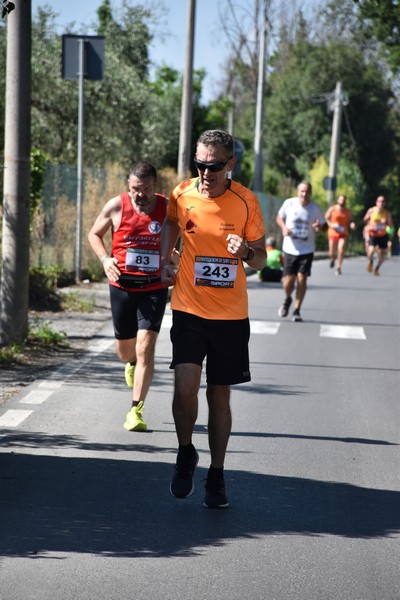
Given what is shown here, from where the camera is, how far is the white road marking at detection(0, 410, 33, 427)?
814cm

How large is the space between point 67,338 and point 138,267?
496cm

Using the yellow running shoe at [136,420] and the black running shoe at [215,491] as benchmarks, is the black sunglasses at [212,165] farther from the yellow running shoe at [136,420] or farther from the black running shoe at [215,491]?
the yellow running shoe at [136,420]

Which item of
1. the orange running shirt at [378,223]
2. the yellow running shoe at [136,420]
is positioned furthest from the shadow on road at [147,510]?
the orange running shirt at [378,223]

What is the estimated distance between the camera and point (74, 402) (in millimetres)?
9141

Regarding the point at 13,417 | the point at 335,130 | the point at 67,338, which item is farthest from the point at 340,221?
the point at 335,130

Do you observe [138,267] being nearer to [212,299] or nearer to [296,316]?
[212,299]

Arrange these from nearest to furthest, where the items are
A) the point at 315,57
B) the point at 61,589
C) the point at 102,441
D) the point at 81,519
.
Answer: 1. the point at 61,589
2. the point at 81,519
3. the point at 102,441
4. the point at 315,57

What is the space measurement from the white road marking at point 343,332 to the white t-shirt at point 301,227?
3.51 ft

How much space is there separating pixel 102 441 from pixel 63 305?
842 centimetres

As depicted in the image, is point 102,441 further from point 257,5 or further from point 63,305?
point 257,5

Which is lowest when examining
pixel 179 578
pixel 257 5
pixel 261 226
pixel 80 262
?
pixel 80 262

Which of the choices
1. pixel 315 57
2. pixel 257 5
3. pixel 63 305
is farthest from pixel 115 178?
pixel 257 5

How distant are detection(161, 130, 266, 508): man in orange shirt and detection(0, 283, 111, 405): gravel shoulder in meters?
3.07

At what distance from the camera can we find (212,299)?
6.28 meters
